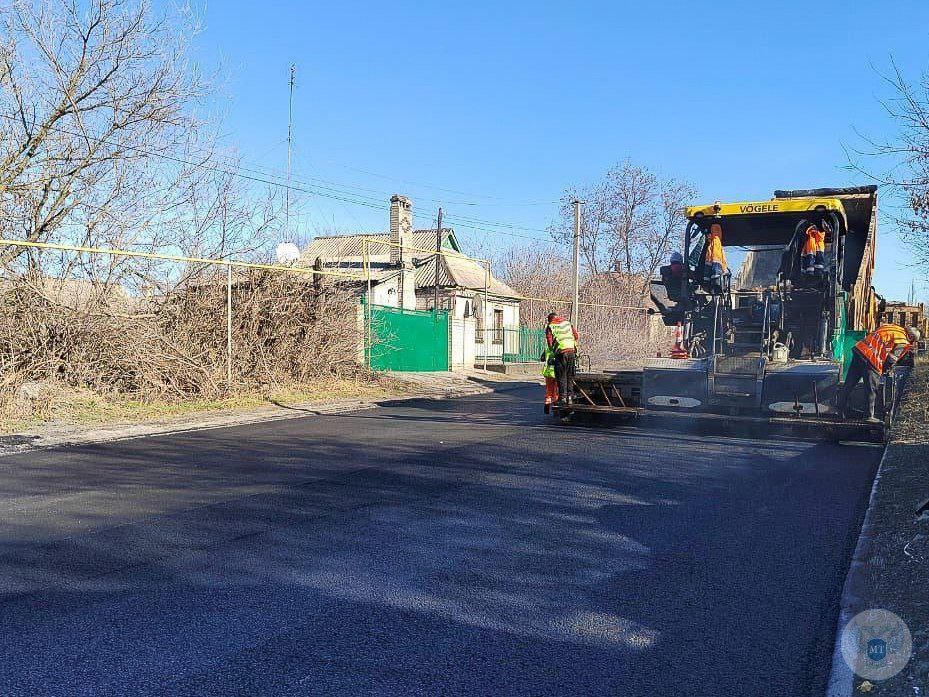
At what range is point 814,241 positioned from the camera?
11.4 metres

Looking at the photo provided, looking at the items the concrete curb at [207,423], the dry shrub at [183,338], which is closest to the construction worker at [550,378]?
the concrete curb at [207,423]

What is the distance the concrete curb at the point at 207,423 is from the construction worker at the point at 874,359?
8.37 m

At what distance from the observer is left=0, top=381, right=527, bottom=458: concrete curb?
10445mm

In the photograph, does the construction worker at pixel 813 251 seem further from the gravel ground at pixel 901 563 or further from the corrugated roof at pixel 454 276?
the corrugated roof at pixel 454 276

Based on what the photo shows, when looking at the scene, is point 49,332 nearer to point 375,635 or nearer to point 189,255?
point 189,255

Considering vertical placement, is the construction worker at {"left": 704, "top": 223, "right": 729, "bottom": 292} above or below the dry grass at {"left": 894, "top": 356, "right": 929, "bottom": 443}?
above

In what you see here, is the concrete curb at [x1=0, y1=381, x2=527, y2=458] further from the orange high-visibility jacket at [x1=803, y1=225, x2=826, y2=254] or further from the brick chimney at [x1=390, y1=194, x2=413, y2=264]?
the brick chimney at [x1=390, y1=194, x2=413, y2=264]

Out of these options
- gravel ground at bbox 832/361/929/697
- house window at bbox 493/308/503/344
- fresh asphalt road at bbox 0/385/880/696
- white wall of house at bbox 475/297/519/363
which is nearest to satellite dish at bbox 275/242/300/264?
fresh asphalt road at bbox 0/385/880/696

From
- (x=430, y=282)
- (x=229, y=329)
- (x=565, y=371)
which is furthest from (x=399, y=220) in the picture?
(x=565, y=371)

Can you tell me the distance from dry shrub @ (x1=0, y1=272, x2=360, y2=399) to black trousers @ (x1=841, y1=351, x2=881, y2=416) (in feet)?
33.9

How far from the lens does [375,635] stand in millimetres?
4004

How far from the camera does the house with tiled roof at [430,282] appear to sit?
3109 cm

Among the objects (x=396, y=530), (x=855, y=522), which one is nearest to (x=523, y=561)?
(x=396, y=530)

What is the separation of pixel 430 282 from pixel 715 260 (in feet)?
77.9
